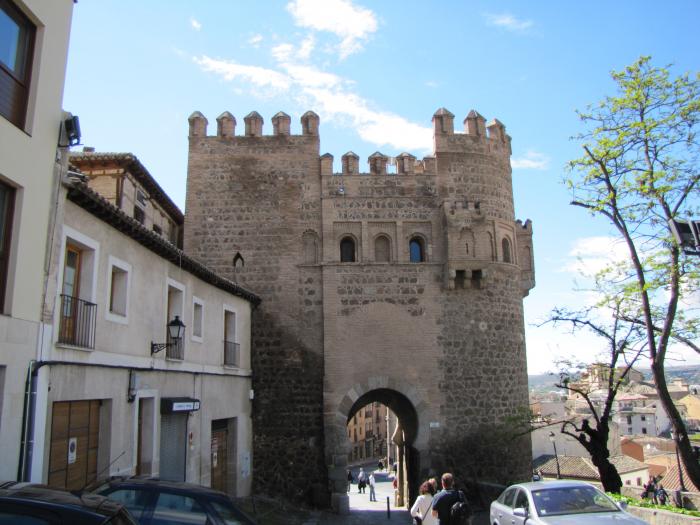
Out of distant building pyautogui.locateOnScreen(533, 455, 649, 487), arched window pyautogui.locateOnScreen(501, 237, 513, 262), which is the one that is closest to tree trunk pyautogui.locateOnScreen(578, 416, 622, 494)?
arched window pyautogui.locateOnScreen(501, 237, 513, 262)

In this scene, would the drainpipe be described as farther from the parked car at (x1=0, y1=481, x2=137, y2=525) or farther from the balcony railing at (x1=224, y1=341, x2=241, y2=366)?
the balcony railing at (x1=224, y1=341, x2=241, y2=366)

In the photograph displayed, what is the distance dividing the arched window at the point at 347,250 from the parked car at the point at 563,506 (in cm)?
1061

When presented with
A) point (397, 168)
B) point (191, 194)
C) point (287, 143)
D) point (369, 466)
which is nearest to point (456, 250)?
point (397, 168)

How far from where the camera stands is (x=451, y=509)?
26.8ft

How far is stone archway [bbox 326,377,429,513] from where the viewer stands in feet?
56.6

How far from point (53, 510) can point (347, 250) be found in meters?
15.6

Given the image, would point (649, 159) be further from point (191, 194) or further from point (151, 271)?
point (191, 194)

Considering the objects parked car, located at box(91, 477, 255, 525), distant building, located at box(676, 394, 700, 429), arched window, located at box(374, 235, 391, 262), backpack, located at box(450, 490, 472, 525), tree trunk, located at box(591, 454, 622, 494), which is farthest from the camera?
distant building, located at box(676, 394, 700, 429)

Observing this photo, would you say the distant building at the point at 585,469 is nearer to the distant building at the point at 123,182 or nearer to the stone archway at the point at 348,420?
the stone archway at the point at 348,420

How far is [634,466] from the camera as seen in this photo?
A: 4056cm

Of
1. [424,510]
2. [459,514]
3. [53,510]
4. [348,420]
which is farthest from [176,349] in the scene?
[53,510]

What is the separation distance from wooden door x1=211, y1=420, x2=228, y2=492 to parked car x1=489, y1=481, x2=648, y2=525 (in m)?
8.14

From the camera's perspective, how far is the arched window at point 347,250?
19.1m

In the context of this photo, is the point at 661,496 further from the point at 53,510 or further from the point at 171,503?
the point at 53,510
